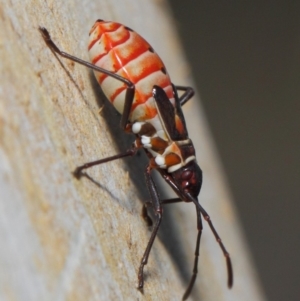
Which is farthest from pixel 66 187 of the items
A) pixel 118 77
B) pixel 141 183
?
pixel 141 183

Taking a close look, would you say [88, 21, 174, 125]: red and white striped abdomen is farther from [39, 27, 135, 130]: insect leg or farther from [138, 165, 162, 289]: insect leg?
[138, 165, 162, 289]: insect leg

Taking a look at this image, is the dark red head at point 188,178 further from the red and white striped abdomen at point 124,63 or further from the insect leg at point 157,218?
the red and white striped abdomen at point 124,63

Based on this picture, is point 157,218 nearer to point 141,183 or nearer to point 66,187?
point 141,183

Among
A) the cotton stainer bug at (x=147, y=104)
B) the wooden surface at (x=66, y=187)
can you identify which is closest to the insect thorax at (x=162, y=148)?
the cotton stainer bug at (x=147, y=104)

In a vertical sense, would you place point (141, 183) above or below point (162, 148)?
below

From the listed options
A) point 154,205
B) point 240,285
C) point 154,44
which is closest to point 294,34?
point 154,44

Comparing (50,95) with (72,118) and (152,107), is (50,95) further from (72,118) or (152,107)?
(152,107)

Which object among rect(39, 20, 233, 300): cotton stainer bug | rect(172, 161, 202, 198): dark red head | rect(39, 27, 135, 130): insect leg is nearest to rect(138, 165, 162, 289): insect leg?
rect(39, 20, 233, 300): cotton stainer bug
